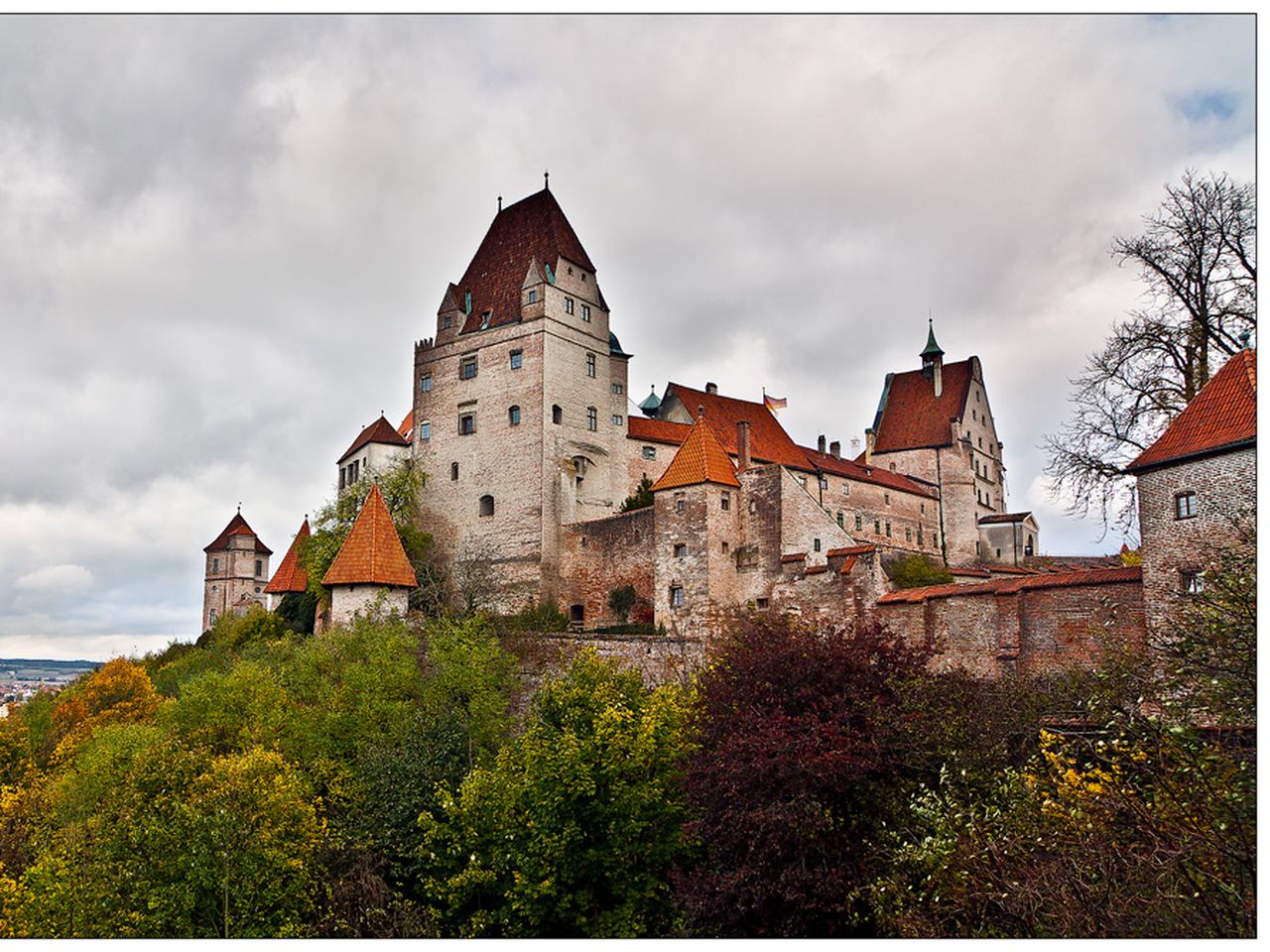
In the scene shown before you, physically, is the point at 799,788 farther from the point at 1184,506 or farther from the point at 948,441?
the point at 948,441

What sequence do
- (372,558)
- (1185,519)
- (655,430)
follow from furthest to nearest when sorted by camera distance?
(655,430) < (372,558) < (1185,519)

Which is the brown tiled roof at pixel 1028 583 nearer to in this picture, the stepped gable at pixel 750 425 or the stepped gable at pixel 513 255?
the stepped gable at pixel 750 425

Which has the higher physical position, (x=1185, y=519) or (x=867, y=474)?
(x=867, y=474)

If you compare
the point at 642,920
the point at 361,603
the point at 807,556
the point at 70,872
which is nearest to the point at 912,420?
the point at 807,556

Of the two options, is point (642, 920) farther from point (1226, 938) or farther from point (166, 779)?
point (1226, 938)

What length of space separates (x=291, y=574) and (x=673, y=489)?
22.1 meters

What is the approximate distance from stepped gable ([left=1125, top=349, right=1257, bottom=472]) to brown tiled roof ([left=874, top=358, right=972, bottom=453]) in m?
37.8

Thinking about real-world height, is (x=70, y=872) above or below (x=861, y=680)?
below

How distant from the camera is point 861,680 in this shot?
18.8 metres

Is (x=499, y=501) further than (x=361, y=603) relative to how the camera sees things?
Yes

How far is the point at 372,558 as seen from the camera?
37031 mm

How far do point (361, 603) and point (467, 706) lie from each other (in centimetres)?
816

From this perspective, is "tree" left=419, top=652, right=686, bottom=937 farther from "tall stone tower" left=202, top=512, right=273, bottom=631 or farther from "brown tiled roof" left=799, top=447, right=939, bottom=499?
"tall stone tower" left=202, top=512, right=273, bottom=631

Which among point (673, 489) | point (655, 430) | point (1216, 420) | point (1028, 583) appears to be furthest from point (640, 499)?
point (1216, 420)
